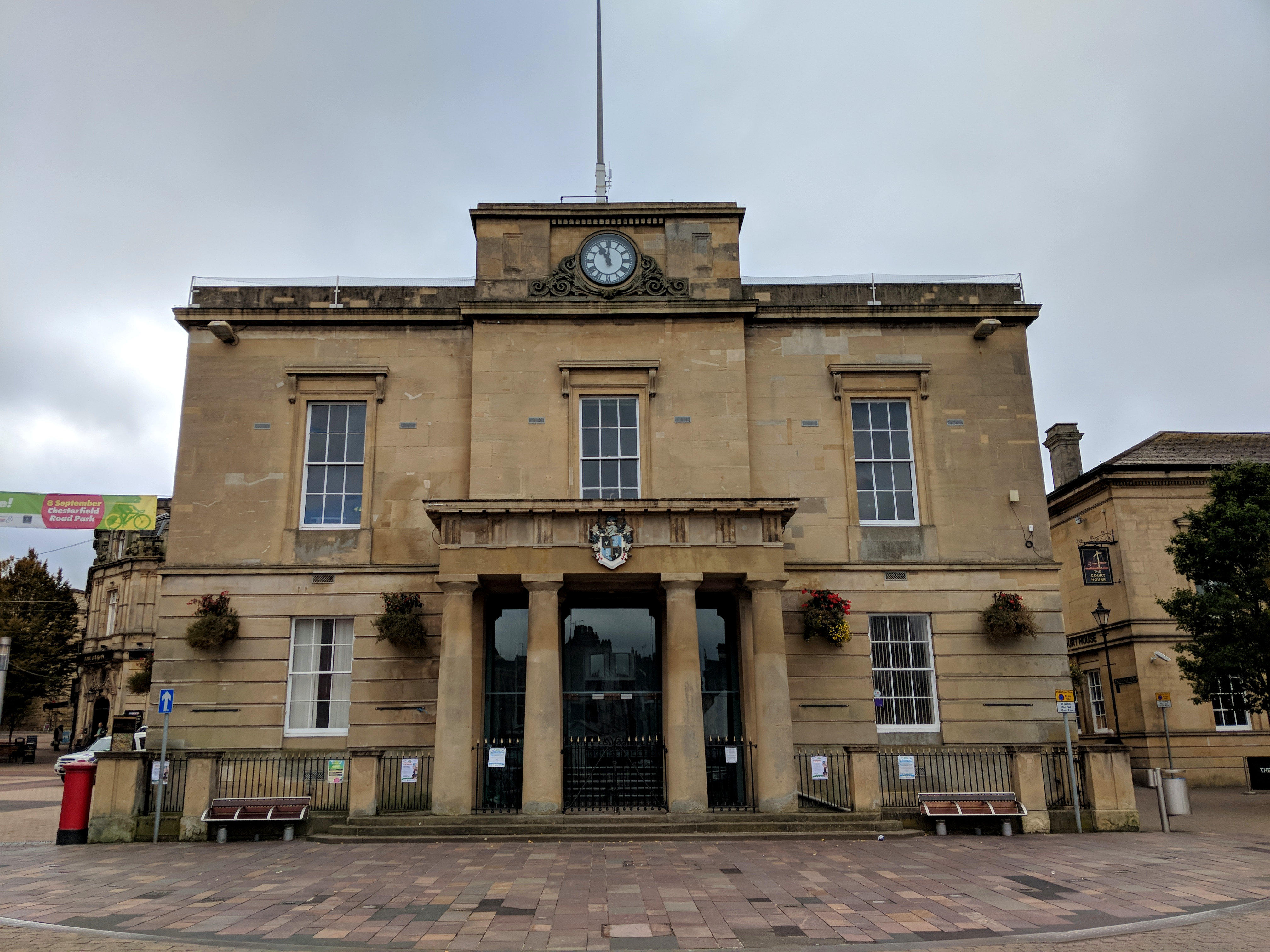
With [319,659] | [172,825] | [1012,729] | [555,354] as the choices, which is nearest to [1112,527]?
[1012,729]

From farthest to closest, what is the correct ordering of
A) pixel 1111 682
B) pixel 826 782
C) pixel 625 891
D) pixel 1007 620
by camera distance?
1. pixel 1111 682
2. pixel 1007 620
3. pixel 826 782
4. pixel 625 891

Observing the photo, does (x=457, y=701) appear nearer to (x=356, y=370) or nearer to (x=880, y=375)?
(x=356, y=370)

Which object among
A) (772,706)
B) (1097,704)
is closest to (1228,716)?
(1097,704)

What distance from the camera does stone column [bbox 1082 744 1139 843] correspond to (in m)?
17.5

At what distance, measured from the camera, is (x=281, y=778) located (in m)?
19.2

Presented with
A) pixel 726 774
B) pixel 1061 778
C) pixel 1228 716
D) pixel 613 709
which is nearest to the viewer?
pixel 1061 778

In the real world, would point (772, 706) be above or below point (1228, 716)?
above

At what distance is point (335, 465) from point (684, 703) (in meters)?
10.1

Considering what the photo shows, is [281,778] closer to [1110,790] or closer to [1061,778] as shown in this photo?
[1061,778]

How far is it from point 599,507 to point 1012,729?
34.0 ft

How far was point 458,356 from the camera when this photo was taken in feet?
71.6

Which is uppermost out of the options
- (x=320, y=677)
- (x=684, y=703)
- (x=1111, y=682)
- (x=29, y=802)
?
(x=320, y=677)

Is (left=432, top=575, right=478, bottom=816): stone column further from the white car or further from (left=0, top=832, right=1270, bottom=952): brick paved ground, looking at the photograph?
the white car

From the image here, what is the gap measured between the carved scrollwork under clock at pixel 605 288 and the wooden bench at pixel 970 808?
12168 mm
